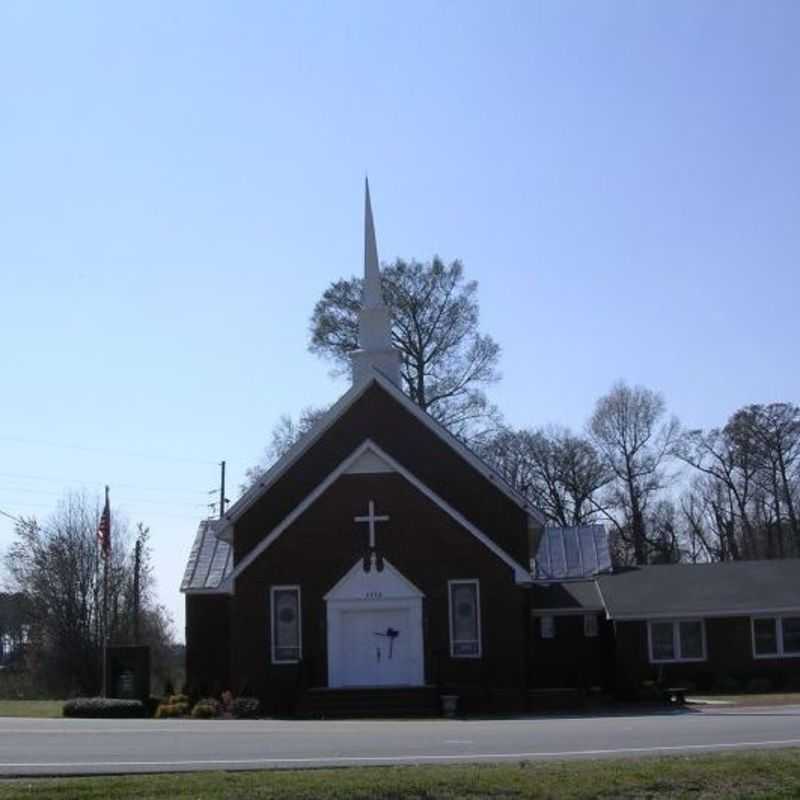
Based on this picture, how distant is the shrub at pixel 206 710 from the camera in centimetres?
3312

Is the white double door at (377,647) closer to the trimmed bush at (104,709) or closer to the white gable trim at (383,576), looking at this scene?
the white gable trim at (383,576)

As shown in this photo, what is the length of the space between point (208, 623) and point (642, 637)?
45.9ft

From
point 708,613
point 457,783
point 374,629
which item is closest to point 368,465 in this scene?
point 374,629

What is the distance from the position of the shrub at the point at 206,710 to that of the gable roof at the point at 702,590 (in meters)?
15.0

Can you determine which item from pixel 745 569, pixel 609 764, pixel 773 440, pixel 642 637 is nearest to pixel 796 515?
pixel 773 440

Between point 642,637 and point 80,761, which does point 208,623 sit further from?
point 80,761

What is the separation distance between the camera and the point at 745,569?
4775cm

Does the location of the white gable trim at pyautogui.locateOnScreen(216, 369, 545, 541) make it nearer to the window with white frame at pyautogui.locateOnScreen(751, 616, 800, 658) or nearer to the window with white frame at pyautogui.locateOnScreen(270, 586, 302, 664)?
the window with white frame at pyautogui.locateOnScreen(270, 586, 302, 664)

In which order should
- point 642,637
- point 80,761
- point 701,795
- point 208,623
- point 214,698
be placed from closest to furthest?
point 701,795 → point 80,761 → point 214,698 → point 208,623 → point 642,637

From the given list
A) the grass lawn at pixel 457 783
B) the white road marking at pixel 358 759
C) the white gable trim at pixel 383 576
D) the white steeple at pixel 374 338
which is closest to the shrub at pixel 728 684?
the white gable trim at pixel 383 576

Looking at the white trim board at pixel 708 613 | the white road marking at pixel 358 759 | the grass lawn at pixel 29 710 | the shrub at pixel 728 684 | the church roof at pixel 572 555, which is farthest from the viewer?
the church roof at pixel 572 555

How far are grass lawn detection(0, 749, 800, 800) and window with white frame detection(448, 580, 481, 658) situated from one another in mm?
20874

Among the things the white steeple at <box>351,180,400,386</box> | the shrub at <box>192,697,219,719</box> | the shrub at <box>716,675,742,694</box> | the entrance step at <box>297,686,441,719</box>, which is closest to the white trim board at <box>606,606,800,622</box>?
the shrub at <box>716,675,742,694</box>

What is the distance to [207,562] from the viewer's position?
43.1m
